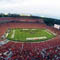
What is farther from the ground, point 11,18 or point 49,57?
point 11,18

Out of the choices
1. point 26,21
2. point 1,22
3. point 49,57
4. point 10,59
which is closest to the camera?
point 10,59

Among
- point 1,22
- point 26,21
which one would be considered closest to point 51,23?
point 26,21

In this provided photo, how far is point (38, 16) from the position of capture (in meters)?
40.3

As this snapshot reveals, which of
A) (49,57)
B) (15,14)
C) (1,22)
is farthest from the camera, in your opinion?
(15,14)

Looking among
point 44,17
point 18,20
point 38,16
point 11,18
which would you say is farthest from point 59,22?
point 11,18

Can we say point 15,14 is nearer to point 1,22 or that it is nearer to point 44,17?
point 1,22

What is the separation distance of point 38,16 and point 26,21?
6.78 metres

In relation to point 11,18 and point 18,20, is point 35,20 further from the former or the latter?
point 11,18

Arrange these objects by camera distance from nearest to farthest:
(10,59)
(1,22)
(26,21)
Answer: (10,59) → (1,22) → (26,21)

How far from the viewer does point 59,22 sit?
123 feet

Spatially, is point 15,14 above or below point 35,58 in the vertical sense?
above

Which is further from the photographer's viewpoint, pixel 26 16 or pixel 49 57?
pixel 26 16

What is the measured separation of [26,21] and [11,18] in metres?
6.28

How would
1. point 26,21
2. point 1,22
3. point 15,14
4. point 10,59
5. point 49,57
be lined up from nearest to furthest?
1. point 10,59
2. point 49,57
3. point 1,22
4. point 26,21
5. point 15,14
